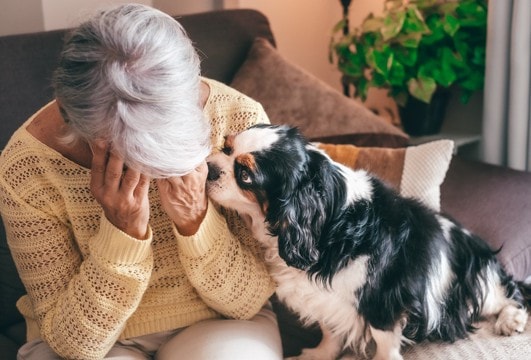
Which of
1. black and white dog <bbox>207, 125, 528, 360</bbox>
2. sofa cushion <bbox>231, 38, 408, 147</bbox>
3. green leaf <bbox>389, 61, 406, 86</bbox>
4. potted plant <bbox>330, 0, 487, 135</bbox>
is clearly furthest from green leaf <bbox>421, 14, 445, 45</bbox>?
black and white dog <bbox>207, 125, 528, 360</bbox>

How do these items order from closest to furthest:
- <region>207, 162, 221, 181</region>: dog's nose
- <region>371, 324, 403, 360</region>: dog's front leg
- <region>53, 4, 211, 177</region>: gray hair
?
<region>53, 4, 211, 177</region>: gray hair
<region>207, 162, 221, 181</region>: dog's nose
<region>371, 324, 403, 360</region>: dog's front leg

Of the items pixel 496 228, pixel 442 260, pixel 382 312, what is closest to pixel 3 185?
pixel 382 312

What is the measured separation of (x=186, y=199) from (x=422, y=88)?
1399mm

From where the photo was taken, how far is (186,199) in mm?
1398

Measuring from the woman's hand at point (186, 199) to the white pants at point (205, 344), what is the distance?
0.76 ft

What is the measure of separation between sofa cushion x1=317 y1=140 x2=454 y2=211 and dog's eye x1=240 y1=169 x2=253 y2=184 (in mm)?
553

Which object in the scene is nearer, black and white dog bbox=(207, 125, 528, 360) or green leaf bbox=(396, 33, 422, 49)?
black and white dog bbox=(207, 125, 528, 360)

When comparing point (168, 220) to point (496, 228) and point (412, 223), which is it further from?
point (496, 228)

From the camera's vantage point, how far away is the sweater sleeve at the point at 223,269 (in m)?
1.45

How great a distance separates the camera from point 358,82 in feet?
9.21

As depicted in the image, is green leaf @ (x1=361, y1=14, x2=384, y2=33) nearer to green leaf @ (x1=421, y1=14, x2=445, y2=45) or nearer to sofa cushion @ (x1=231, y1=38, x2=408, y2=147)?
green leaf @ (x1=421, y1=14, x2=445, y2=45)

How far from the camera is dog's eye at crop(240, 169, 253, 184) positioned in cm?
139

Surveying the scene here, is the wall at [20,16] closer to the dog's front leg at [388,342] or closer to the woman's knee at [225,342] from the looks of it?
the woman's knee at [225,342]

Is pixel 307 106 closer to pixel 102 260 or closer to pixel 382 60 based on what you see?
pixel 382 60
